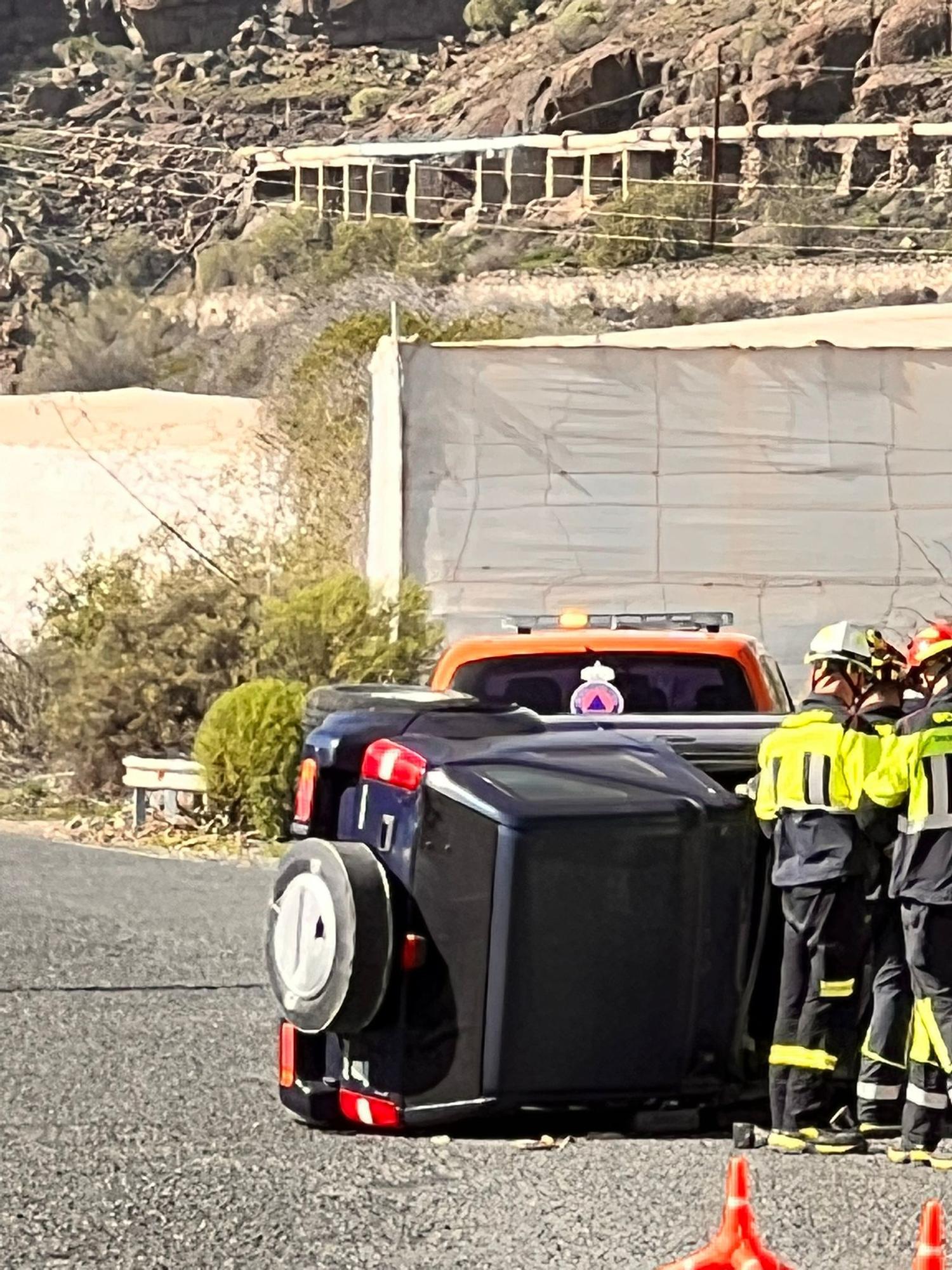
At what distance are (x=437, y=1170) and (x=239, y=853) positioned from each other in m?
10.2

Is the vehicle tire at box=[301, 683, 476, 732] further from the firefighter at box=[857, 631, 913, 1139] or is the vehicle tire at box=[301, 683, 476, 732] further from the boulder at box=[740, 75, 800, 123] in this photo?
the boulder at box=[740, 75, 800, 123]

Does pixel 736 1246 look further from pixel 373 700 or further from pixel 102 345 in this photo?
pixel 102 345

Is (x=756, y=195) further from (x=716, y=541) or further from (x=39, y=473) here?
(x=716, y=541)

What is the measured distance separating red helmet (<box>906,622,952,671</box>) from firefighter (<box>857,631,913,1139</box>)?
0.33 feet

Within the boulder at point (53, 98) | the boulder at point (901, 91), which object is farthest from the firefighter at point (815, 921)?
the boulder at point (53, 98)

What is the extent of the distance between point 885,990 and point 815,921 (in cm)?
41

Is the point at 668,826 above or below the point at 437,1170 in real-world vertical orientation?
above

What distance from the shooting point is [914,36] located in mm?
91500

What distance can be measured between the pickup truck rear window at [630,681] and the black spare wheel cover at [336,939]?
3.52 m

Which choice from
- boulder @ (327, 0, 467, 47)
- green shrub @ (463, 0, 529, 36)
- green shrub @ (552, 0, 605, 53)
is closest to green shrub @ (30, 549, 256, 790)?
green shrub @ (552, 0, 605, 53)

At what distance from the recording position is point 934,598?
20.7m

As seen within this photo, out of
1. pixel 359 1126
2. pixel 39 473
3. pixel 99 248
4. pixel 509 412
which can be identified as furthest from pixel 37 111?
pixel 359 1126

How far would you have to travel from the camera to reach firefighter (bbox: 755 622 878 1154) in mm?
7023

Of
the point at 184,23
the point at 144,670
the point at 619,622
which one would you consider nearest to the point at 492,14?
the point at 184,23
